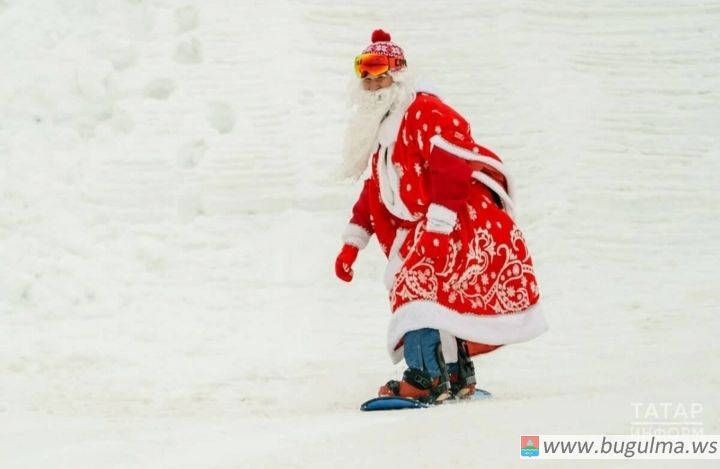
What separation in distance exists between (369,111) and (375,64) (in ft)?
0.54

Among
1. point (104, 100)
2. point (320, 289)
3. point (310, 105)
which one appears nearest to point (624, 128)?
point (310, 105)

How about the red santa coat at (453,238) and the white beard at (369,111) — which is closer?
the red santa coat at (453,238)

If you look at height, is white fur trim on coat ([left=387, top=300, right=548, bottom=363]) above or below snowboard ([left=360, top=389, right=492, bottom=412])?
above

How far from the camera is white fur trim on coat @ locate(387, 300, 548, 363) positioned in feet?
14.3

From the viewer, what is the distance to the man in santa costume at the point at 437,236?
4348mm

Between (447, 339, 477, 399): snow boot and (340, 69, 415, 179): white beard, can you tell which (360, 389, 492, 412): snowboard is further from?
(340, 69, 415, 179): white beard

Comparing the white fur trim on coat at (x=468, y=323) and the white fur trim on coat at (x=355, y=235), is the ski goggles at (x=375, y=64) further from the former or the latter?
the white fur trim on coat at (x=468, y=323)

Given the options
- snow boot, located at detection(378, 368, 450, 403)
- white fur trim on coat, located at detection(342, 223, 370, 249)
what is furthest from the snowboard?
white fur trim on coat, located at detection(342, 223, 370, 249)

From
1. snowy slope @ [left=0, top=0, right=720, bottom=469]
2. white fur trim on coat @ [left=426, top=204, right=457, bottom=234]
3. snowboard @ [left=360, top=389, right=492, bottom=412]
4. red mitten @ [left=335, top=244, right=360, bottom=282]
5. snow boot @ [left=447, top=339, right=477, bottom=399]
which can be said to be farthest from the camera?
red mitten @ [left=335, top=244, right=360, bottom=282]

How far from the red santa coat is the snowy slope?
12.4 inches

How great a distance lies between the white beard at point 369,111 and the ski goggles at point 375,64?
3cm

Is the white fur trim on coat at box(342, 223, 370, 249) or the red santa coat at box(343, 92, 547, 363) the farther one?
the white fur trim on coat at box(342, 223, 370, 249)

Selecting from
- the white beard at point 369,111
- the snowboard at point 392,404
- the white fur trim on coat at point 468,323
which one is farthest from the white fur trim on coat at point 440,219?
the snowboard at point 392,404

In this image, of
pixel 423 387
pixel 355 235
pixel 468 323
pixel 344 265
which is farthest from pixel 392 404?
pixel 355 235
